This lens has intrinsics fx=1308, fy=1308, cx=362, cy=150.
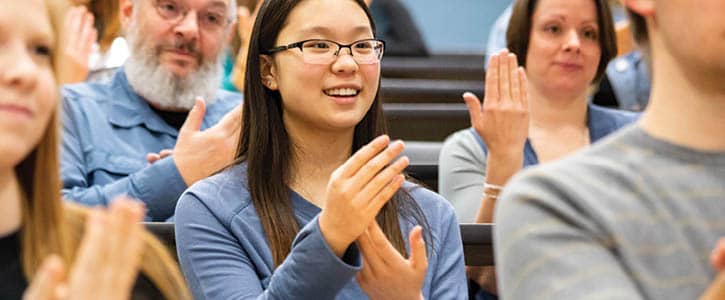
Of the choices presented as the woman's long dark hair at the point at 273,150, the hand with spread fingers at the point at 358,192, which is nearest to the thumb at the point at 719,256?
the hand with spread fingers at the point at 358,192

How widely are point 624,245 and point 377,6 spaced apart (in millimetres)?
4366

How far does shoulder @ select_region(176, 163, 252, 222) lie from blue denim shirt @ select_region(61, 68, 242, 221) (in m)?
0.39

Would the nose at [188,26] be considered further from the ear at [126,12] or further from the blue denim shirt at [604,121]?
the blue denim shirt at [604,121]

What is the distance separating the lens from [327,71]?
194cm

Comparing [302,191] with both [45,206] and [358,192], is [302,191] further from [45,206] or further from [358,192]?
[45,206]

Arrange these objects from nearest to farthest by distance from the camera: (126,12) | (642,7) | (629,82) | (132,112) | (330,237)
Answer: (642,7) → (330,237) → (132,112) → (126,12) → (629,82)

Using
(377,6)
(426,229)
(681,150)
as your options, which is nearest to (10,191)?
(681,150)

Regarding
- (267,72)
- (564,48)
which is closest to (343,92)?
(267,72)

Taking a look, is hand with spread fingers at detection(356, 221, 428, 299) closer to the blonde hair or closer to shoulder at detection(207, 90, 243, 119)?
the blonde hair

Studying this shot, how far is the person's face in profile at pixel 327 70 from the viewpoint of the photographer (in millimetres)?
1930

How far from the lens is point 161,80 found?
8.63ft

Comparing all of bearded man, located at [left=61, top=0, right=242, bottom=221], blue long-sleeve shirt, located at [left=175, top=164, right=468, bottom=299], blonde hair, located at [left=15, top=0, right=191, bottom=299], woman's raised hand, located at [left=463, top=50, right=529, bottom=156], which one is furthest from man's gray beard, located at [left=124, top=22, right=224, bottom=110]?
blonde hair, located at [left=15, top=0, right=191, bottom=299]

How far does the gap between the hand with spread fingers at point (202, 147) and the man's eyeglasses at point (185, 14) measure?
0.35m

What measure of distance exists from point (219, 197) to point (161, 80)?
0.83 metres
